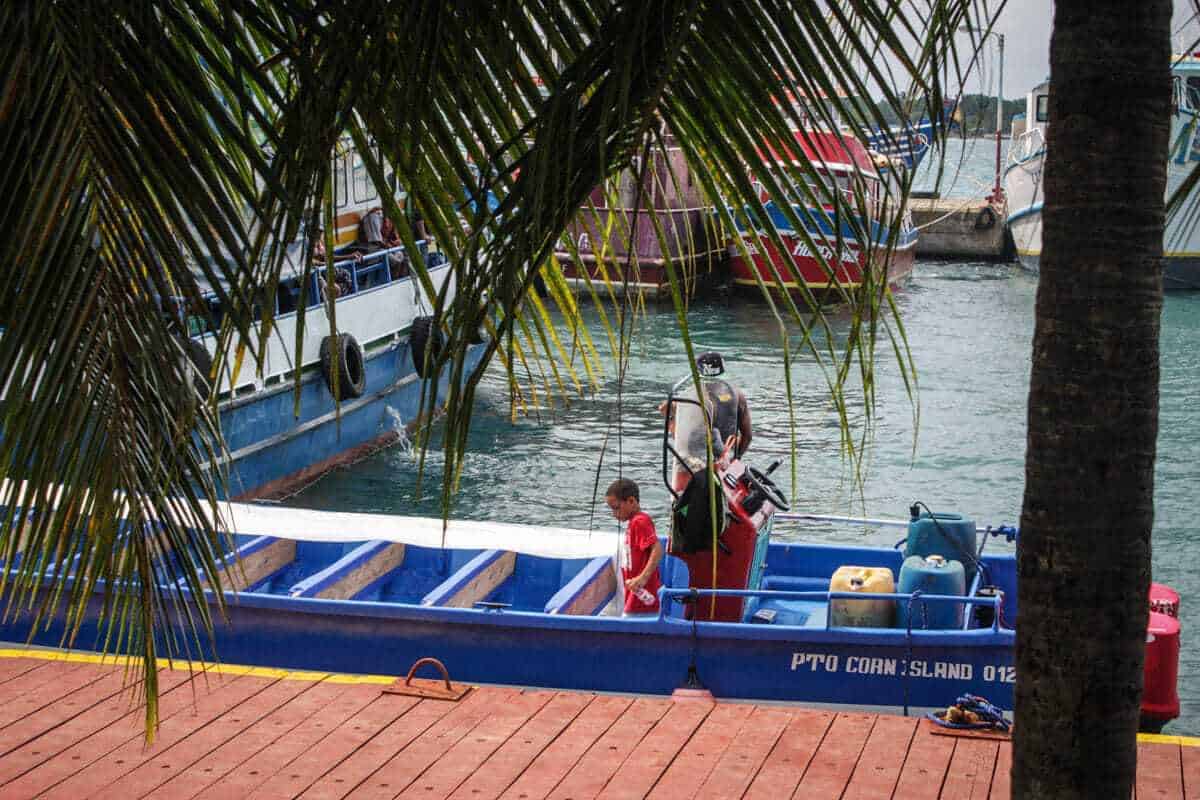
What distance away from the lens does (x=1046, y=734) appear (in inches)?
101

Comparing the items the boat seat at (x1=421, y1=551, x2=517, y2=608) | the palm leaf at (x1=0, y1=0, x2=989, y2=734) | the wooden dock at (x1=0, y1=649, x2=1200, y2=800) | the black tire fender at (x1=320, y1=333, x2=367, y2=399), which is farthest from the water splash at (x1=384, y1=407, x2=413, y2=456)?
the palm leaf at (x1=0, y1=0, x2=989, y2=734)

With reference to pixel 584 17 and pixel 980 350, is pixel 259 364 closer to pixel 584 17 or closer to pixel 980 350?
pixel 584 17

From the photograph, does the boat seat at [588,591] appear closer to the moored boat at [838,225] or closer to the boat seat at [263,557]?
the boat seat at [263,557]

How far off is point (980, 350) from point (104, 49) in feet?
96.1

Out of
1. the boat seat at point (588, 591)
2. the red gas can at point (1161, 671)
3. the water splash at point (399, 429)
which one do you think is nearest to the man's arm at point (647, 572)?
the boat seat at point (588, 591)

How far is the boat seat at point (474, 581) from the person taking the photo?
895 centimetres

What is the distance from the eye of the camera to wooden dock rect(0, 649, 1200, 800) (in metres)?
5.34

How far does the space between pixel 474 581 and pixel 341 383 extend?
360 inches

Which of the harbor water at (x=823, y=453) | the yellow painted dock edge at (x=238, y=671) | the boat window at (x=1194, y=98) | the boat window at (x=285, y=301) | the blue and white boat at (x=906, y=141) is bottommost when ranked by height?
the harbor water at (x=823, y=453)

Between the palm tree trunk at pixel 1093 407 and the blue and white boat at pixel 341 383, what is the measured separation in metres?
13.4

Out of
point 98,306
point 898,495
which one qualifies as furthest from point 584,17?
point 898,495

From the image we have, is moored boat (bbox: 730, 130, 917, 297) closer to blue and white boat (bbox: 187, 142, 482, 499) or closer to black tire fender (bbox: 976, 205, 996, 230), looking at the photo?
blue and white boat (bbox: 187, 142, 482, 499)

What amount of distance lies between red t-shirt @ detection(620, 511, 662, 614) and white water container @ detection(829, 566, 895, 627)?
3.33 ft

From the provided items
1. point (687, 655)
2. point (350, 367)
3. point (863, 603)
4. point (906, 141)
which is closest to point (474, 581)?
point (687, 655)
